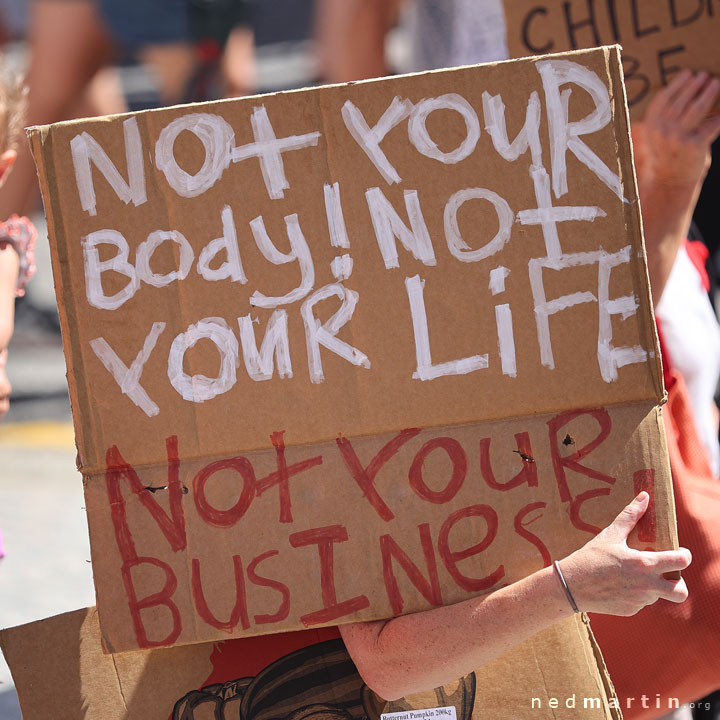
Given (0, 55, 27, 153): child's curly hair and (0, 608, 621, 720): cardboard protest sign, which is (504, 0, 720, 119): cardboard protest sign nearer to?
(0, 55, 27, 153): child's curly hair

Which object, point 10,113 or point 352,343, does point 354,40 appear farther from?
point 352,343

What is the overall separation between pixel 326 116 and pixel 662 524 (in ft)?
2.43

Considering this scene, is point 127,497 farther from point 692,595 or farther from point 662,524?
point 692,595

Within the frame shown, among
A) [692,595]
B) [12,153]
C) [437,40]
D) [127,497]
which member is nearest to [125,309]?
[127,497]

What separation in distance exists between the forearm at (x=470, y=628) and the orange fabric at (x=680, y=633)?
0.31 metres

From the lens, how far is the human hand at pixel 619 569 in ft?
4.71

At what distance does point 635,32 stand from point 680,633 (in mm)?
1214

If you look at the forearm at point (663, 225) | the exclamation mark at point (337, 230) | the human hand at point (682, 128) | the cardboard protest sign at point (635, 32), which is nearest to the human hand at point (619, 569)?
the exclamation mark at point (337, 230)

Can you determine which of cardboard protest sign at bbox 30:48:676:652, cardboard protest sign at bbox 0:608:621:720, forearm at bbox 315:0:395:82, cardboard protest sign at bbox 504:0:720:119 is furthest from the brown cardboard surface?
forearm at bbox 315:0:395:82

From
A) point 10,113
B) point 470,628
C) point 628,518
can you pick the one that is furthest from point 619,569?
point 10,113

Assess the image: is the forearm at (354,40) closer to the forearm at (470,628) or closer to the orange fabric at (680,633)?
the orange fabric at (680,633)

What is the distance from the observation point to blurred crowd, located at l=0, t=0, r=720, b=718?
178cm

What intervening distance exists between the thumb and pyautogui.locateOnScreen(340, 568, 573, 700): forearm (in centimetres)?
10

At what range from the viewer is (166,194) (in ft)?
4.76
